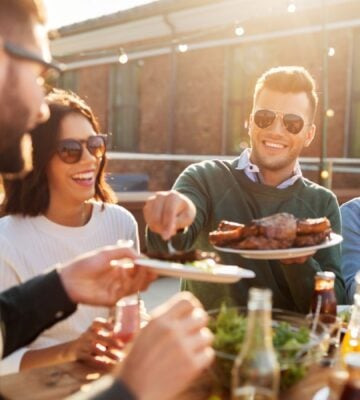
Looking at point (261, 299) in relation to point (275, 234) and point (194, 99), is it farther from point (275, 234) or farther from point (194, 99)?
point (194, 99)

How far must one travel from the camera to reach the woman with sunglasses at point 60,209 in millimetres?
2799

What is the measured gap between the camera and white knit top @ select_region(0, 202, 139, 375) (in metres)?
2.74

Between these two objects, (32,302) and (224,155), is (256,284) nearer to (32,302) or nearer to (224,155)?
(32,302)

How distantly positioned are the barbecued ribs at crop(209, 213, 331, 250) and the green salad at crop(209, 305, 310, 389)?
0.55 metres

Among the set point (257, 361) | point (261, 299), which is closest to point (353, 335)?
point (257, 361)

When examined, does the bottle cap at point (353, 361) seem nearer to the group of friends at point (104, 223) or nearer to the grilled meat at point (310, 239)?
the group of friends at point (104, 223)

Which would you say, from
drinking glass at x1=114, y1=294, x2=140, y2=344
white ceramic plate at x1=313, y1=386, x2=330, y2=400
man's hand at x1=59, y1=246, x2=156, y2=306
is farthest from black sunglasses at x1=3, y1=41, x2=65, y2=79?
white ceramic plate at x1=313, y1=386, x2=330, y2=400

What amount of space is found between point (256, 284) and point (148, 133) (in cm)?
1363

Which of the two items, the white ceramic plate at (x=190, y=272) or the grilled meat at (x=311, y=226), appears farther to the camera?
the grilled meat at (x=311, y=226)

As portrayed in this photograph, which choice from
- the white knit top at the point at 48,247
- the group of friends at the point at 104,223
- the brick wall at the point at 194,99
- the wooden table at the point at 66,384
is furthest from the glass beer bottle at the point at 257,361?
the brick wall at the point at 194,99

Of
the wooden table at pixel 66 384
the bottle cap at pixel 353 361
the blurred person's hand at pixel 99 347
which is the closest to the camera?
the bottle cap at pixel 353 361

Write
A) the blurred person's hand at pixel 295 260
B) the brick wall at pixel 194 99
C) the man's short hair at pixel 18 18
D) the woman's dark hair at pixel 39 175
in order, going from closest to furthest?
the man's short hair at pixel 18 18 < the blurred person's hand at pixel 295 260 < the woman's dark hair at pixel 39 175 < the brick wall at pixel 194 99

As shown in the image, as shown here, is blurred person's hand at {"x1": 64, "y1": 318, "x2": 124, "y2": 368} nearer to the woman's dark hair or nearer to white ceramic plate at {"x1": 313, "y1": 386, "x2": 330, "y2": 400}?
white ceramic plate at {"x1": 313, "y1": 386, "x2": 330, "y2": 400}

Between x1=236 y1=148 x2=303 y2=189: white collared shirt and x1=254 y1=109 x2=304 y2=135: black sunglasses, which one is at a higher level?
x1=254 y1=109 x2=304 y2=135: black sunglasses
